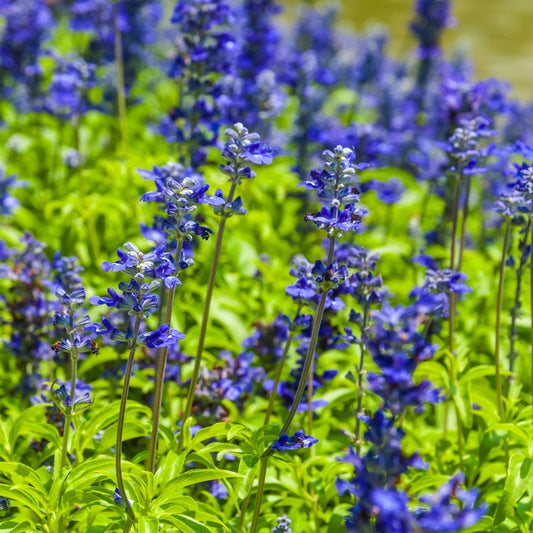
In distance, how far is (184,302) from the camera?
5141 mm

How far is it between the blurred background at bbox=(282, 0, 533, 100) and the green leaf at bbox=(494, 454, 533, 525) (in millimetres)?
11789

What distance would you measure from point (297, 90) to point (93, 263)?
2.44 metres

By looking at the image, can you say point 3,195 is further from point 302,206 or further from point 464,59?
point 464,59

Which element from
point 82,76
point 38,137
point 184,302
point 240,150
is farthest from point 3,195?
point 240,150

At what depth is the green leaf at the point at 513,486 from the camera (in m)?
3.22

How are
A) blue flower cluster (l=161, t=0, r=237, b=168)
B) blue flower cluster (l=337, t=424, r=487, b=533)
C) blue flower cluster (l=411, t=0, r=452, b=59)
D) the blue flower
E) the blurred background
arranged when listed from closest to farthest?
blue flower cluster (l=337, t=424, r=487, b=533) < the blue flower < blue flower cluster (l=161, t=0, r=237, b=168) < blue flower cluster (l=411, t=0, r=452, b=59) < the blurred background

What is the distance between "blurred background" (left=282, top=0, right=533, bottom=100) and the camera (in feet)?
52.9

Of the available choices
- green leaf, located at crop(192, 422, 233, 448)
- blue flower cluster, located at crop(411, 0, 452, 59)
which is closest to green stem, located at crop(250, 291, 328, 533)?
green leaf, located at crop(192, 422, 233, 448)

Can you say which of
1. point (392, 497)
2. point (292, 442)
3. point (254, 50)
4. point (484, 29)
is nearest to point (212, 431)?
point (292, 442)

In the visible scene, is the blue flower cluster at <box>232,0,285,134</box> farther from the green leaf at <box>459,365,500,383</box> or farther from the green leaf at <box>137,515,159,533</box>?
the green leaf at <box>137,515,159,533</box>

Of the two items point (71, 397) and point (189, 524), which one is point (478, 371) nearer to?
point (189, 524)

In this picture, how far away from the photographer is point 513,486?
325 cm

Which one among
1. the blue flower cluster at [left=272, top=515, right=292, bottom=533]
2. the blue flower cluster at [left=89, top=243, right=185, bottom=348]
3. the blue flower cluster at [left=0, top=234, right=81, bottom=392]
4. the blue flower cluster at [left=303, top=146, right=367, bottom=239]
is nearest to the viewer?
the blue flower cluster at [left=89, top=243, right=185, bottom=348]

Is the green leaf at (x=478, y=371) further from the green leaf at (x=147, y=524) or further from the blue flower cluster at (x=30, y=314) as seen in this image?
the blue flower cluster at (x=30, y=314)
